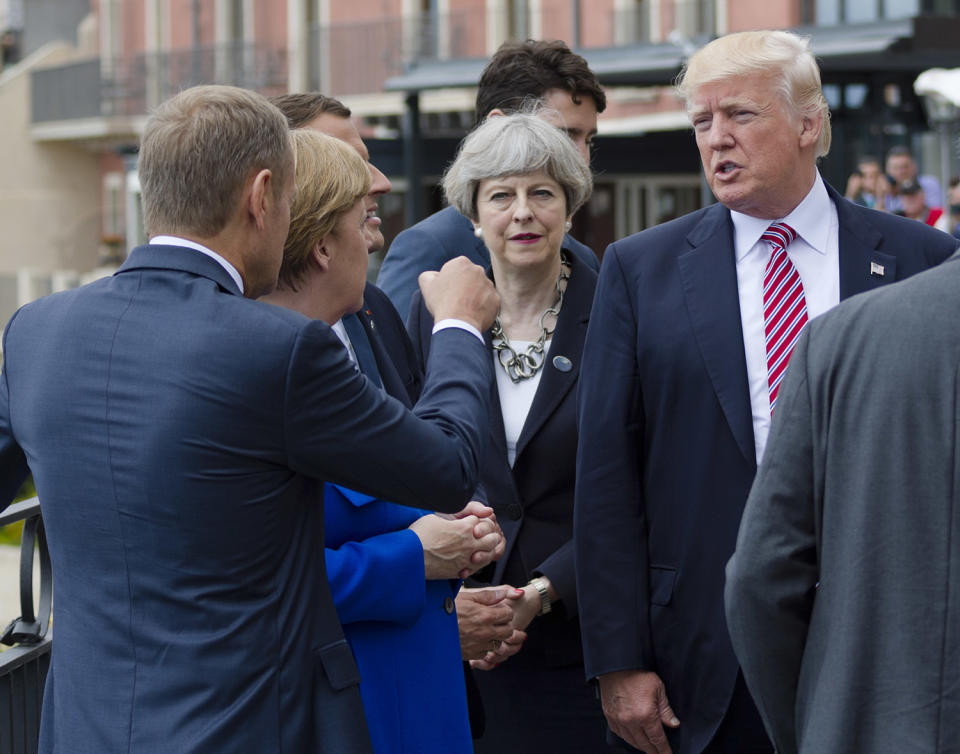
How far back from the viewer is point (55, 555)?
248cm

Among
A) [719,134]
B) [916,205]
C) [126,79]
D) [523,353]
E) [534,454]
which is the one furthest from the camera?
[126,79]

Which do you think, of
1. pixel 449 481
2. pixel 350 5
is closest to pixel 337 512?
pixel 449 481

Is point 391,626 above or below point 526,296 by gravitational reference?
below

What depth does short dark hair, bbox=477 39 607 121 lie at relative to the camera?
14.9 feet

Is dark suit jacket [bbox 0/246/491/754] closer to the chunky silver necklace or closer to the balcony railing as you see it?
the chunky silver necklace

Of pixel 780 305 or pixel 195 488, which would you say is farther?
pixel 780 305

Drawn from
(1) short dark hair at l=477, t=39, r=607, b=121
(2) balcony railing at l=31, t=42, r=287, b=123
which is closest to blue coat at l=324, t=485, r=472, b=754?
(1) short dark hair at l=477, t=39, r=607, b=121

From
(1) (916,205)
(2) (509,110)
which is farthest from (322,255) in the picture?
(1) (916,205)

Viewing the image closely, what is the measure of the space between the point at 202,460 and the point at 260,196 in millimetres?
432

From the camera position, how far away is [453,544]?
2.86 metres

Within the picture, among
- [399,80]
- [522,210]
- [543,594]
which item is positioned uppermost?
[399,80]

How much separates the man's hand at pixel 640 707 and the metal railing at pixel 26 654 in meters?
1.31

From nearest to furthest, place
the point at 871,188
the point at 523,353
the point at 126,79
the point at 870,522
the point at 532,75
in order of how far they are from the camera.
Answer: the point at 870,522 → the point at 523,353 → the point at 532,75 → the point at 871,188 → the point at 126,79

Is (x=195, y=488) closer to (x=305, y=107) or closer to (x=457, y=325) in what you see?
(x=457, y=325)
